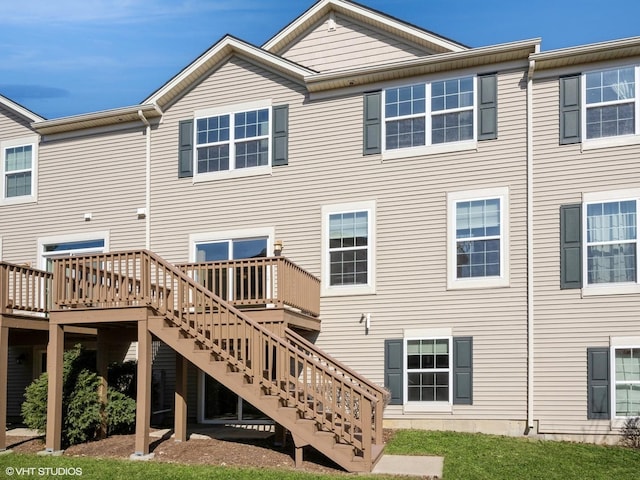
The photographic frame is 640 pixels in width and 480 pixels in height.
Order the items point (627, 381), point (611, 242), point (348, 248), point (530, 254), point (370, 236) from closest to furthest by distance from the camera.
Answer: point (627, 381) → point (611, 242) → point (530, 254) → point (370, 236) → point (348, 248)

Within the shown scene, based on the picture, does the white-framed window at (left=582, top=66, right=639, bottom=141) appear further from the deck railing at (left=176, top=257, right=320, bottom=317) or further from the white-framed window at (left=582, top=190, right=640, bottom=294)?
the deck railing at (left=176, top=257, right=320, bottom=317)

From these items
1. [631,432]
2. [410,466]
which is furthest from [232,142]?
[631,432]

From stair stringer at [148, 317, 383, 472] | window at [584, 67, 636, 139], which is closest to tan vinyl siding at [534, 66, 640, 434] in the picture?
window at [584, 67, 636, 139]

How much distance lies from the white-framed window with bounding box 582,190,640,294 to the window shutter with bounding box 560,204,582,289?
0.31ft

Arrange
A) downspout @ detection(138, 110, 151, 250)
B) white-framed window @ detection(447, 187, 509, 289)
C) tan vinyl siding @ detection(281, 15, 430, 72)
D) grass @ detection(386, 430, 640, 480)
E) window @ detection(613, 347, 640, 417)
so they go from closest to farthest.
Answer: grass @ detection(386, 430, 640, 480)
window @ detection(613, 347, 640, 417)
white-framed window @ detection(447, 187, 509, 289)
tan vinyl siding @ detection(281, 15, 430, 72)
downspout @ detection(138, 110, 151, 250)

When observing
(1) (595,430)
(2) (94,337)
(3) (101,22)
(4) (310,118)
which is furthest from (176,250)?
(1) (595,430)

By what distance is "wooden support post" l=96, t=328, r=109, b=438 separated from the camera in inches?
518

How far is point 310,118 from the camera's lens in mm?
15312

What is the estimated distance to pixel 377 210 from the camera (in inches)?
571

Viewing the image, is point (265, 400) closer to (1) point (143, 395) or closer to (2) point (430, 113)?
(1) point (143, 395)

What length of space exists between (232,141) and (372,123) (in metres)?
3.28

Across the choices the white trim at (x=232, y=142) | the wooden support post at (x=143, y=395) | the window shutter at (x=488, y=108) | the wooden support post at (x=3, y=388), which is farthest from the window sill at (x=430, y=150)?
the wooden support post at (x=3, y=388)

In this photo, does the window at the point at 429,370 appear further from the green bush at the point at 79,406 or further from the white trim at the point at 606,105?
the green bush at the point at 79,406

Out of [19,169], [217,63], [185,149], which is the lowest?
[19,169]
